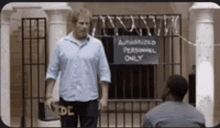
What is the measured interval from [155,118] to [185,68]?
4165mm

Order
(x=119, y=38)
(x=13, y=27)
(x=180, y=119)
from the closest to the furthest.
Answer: (x=180, y=119)
(x=119, y=38)
(x=13, y=27)

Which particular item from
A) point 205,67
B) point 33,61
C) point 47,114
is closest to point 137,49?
point 205,67

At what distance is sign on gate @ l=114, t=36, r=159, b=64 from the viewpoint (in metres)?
4.62

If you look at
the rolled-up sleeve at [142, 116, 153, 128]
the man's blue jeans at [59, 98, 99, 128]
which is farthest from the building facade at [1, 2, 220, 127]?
the rolled-up sleeve at [142, 116, 153, 128]

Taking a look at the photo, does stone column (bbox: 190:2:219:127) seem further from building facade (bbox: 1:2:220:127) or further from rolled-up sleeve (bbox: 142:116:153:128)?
rolled-up sleeve (bbox: 142:116:153:128)

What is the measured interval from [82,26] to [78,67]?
1.09 ft

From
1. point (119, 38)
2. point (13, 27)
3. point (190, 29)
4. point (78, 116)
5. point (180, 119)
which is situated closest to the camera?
point (180, 119)

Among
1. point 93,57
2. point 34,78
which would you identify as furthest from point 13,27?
point 93,57

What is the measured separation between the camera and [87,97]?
8.07 feet

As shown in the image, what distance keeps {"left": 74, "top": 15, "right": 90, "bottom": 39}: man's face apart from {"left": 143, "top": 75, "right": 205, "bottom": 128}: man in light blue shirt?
3.09 feet

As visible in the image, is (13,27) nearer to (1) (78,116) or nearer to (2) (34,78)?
(2) (34,78)

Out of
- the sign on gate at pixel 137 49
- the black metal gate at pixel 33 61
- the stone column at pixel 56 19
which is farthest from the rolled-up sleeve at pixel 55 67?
the black metal gate at pixel 33 61

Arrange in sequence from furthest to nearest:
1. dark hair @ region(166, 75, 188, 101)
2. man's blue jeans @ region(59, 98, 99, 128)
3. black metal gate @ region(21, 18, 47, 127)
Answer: black metal gate @ region(21, 18, 47, 127), man's blue jeans @ region(59, 98, 99, 128), dark hair @ region(166, 75, 188, 101)

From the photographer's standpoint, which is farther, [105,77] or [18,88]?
[18,88]
